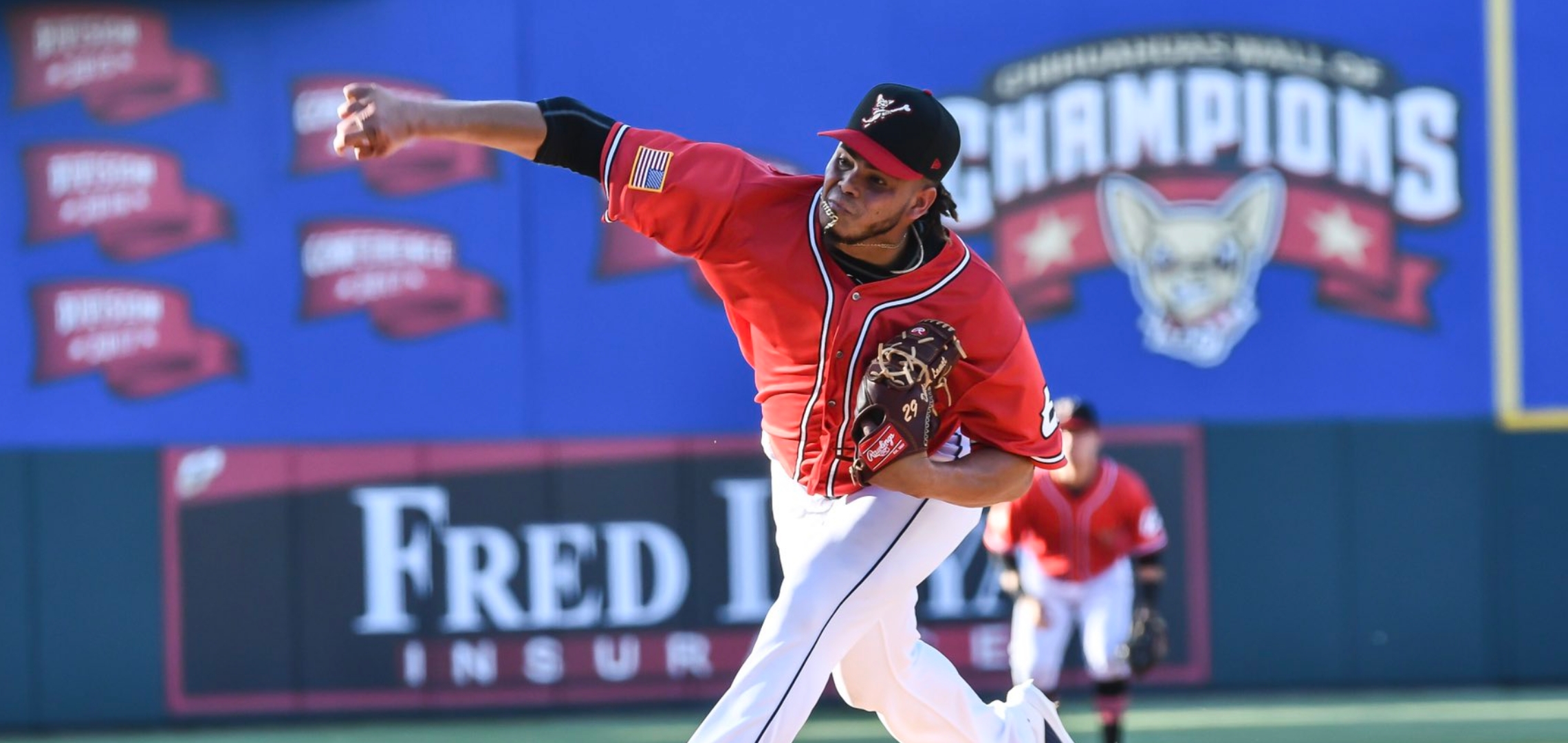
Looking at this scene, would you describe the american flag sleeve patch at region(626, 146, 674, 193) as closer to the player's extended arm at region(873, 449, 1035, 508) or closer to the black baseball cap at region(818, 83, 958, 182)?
the black baseball cap at region(818, 83, 958, 182)

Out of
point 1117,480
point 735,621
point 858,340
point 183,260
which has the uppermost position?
point 183,260

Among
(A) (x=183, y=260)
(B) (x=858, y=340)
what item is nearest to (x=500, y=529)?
(A) (x=183, y=260)

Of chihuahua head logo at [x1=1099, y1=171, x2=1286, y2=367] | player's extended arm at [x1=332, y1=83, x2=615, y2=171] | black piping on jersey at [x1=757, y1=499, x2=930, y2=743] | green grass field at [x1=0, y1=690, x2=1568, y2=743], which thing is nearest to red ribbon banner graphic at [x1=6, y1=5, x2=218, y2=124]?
green grass field at [x1=0, y1=690, x2=1568, y2=743]

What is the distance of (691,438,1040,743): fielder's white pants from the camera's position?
415cm

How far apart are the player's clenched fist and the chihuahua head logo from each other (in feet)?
17.1

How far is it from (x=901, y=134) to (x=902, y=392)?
0.57 meters

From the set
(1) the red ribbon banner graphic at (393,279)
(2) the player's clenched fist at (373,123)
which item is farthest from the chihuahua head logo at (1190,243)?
(2) the player's clenched fist at (373,123)

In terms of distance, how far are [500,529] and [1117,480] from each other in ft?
9.18

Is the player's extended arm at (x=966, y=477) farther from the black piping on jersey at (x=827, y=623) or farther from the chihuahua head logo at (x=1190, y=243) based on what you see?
the chihuahua head logo at (x=1190, y=243)

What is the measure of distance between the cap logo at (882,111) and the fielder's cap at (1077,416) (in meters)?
3.21

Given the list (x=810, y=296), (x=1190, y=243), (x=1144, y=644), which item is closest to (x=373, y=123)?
(x=810, y=296)

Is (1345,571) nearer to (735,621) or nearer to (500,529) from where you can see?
(735,621)

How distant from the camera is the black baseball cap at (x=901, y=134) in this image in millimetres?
4055

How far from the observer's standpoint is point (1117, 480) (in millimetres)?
7340
